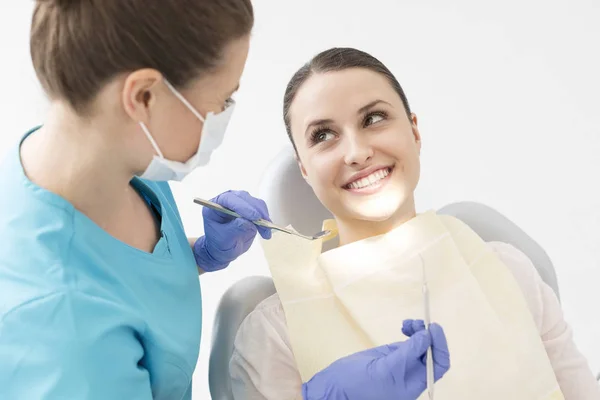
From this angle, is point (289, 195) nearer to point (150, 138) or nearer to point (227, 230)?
→ point (227, 230)

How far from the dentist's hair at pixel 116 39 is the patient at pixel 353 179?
52 centimetres

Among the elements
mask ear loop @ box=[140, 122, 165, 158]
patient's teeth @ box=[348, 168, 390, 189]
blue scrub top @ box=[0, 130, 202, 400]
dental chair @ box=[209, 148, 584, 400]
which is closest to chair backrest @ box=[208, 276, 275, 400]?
dental chair @ box=[209, 148, 584, 400]

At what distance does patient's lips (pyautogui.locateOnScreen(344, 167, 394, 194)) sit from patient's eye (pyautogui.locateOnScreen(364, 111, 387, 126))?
10cm

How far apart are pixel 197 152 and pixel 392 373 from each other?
473 millimetres

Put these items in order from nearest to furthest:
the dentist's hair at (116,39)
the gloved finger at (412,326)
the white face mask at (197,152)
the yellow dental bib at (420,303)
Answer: the dentist's hair at (116,39) < the white face mask at (197,152) < the gloved finger at (412,326) < the yellow dental bib at (420,303)

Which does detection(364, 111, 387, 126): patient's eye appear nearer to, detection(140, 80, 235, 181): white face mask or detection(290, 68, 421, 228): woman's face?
detection(290, 68, 421, 228): woman's face

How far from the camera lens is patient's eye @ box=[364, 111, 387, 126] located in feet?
5.06

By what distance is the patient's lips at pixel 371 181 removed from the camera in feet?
4.95

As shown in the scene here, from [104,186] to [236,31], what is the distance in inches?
12.1

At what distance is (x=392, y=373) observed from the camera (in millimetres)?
1192

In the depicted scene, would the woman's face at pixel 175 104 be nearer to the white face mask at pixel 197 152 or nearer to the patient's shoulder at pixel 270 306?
the white face mask at pixel 197 152

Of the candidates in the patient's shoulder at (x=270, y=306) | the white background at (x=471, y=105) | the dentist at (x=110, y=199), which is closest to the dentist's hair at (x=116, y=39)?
the dentist at (x=110, y=199)

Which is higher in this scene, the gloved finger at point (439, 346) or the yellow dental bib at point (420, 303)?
the gloved finger at point (439, 346)

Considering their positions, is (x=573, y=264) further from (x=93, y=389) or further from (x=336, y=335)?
(x=93, y=389)
